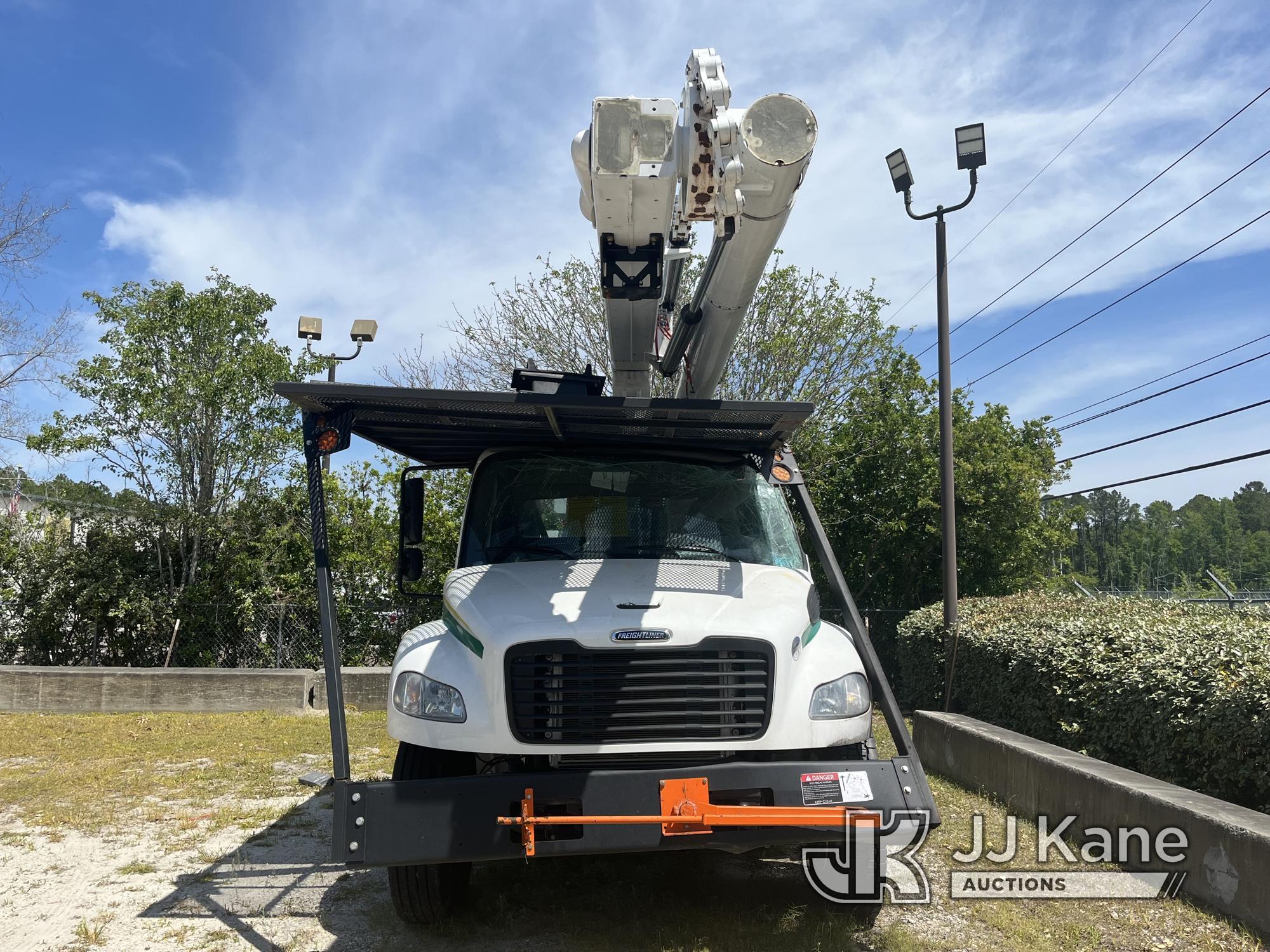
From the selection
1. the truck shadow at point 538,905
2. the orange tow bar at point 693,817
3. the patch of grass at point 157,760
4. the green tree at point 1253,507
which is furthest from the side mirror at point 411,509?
the green tree at point 1253,507

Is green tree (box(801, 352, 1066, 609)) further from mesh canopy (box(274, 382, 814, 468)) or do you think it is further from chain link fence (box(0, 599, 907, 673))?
mesh canopy (box(274, 382, 814, 468))

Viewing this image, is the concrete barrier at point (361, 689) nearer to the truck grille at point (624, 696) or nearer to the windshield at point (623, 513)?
the windshield at point (623, 513)

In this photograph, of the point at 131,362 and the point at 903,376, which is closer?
the point at 131,362

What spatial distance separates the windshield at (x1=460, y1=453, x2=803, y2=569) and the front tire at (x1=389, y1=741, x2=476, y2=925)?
1.10m

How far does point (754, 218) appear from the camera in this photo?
385 cm

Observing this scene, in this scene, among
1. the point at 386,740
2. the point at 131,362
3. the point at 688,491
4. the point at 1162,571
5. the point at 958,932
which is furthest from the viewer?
the point at 1162,571

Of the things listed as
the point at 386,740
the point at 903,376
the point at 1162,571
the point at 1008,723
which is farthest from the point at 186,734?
the point at 1162,571

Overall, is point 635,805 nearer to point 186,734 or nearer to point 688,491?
point 688,491

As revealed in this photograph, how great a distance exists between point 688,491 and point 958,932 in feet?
7.86

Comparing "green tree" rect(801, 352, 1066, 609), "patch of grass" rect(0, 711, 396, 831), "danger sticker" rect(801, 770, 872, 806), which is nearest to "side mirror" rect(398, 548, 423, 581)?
"patch of grass" rect(0, 711, 396, 831)

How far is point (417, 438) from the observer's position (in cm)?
543

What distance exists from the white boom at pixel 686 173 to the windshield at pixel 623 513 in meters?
1.10

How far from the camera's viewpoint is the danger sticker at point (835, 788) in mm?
3605

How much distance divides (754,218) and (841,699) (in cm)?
203
